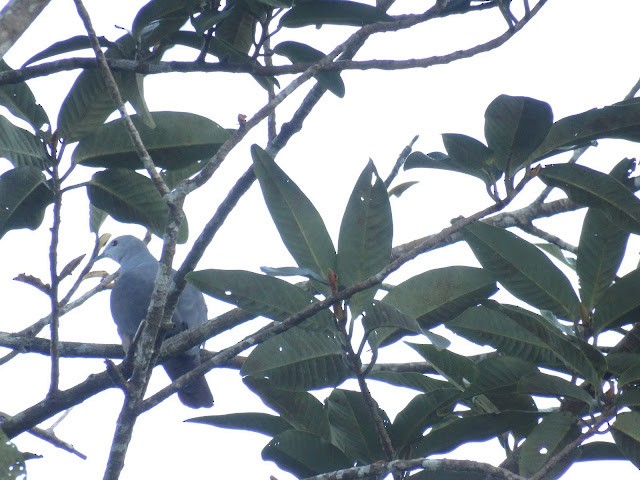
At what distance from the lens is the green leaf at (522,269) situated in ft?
8.03

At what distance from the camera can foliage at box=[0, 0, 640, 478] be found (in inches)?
88.9

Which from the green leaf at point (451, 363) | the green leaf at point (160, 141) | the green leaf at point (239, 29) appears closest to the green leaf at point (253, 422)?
the green leaf at point (451, 363)

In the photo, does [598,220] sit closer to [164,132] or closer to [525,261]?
[525,261]

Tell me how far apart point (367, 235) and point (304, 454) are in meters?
0.67

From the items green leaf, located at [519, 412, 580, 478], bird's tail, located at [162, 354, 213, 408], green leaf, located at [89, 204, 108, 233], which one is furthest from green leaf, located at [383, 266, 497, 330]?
bird's tail, located at [162, 354, 213, 408]

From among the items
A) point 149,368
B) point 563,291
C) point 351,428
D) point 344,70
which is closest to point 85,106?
point 344,70

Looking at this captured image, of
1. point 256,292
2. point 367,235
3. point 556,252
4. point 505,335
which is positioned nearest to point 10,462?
point 256,292

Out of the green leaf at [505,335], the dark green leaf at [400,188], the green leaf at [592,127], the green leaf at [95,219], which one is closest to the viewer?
the green leaf at [592,127]

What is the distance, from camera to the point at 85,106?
9.07 feet

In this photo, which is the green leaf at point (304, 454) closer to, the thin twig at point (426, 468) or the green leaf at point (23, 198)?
the thin twig at point (426, 468)

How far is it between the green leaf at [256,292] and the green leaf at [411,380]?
1.70 ft

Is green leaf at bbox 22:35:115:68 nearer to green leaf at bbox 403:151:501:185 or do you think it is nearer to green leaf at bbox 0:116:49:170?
green leaf at bbox 0:116:49:170

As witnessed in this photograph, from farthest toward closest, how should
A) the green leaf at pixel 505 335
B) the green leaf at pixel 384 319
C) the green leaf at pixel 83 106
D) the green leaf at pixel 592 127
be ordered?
the green leaf at pixel 83 106
the green leaf at pixel 505 335
the green leaf at pixel 592 127
the green leaf at pixel 384 319

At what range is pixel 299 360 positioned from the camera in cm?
235
